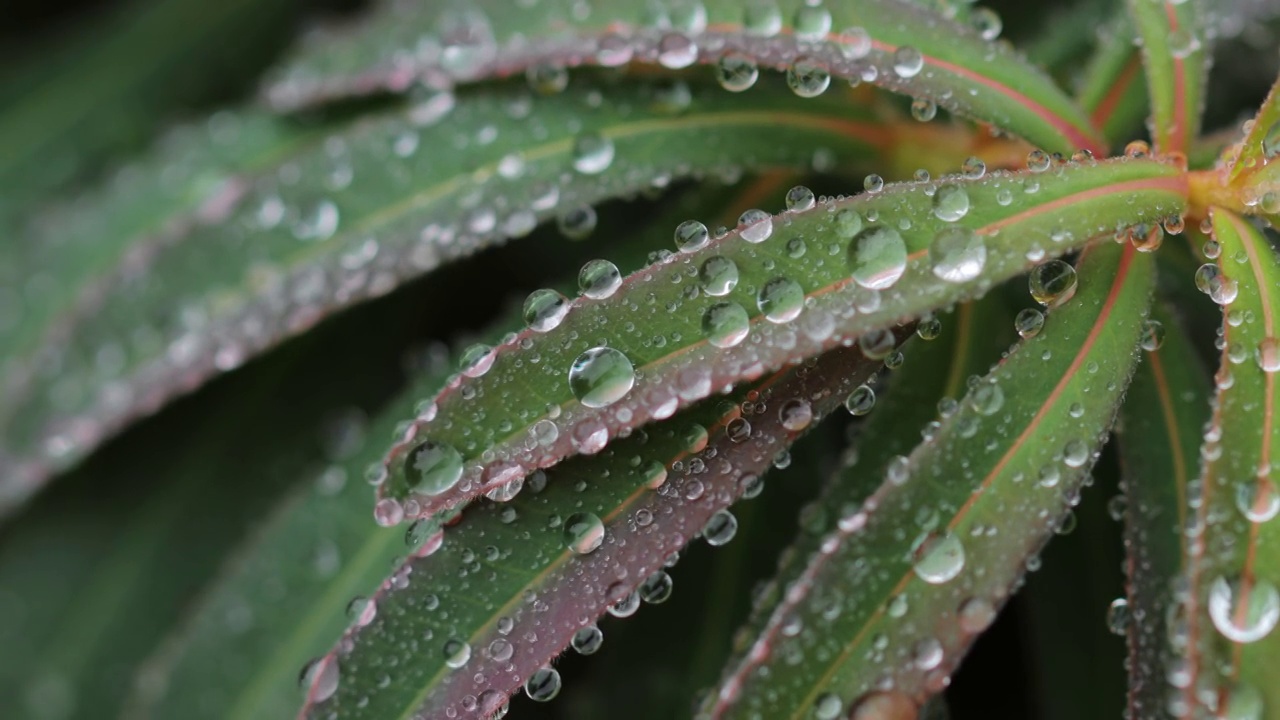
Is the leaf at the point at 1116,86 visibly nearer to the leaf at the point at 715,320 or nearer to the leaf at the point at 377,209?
the leaf at the point at 377,209

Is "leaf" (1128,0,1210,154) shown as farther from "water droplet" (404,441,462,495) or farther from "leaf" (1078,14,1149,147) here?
"water droplet" (404,441,462,495)

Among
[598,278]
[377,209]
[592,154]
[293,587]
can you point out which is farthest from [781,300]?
[293,587]

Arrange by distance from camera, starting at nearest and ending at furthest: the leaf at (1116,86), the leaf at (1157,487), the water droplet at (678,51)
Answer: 1. the leaf at (1157,487)
2. the water droplet at (678,51)
3. the leaf at (1116,86)

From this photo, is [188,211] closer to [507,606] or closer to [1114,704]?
[507,606]

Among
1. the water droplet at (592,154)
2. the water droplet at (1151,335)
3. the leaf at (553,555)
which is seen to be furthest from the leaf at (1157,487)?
the water droplet at (592,154)

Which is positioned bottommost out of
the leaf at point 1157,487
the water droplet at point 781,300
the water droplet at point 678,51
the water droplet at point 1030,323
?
the leaf at point 1157,487

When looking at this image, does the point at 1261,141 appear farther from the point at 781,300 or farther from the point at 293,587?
the point at 293,587

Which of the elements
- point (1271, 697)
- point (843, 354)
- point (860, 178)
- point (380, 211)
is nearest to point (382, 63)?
point (380, 211)

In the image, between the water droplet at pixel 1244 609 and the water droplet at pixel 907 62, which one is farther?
the water droplet at pixel 907 62
